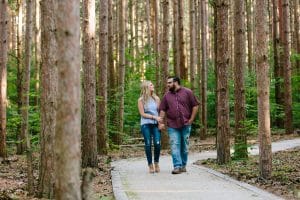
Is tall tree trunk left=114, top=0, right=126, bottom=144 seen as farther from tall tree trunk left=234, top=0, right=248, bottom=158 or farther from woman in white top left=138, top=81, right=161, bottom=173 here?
woman in white top left=138, top=81, right=161, bottom=173

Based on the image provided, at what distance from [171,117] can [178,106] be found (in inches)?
11.1

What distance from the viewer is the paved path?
7.99 metres

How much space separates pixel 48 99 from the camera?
7770mm

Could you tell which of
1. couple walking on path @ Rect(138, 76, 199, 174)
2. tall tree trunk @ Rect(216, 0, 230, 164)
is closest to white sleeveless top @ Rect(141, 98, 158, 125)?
couple walking on path @ Rect(138, 76, 199, 174)

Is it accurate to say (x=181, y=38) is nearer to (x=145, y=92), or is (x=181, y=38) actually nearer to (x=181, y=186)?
(x=145, y=92)

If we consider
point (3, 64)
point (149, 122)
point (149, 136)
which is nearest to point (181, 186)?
point (149, 136)

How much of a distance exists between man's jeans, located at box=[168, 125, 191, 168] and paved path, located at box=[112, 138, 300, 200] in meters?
0.29

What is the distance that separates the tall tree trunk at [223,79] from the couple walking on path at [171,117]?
1.28 metres

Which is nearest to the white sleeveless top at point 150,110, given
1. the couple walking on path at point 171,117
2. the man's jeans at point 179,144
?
the couple walking on path at point 171,117

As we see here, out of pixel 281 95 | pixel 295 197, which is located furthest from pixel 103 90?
pixel 281 95

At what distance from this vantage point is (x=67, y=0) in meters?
4.38

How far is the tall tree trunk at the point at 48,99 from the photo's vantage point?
7.74 m

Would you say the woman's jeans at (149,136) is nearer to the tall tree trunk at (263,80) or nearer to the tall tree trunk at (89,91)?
the tall tree trunk at (89,91)

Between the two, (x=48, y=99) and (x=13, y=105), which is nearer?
(x=48, y=99)
